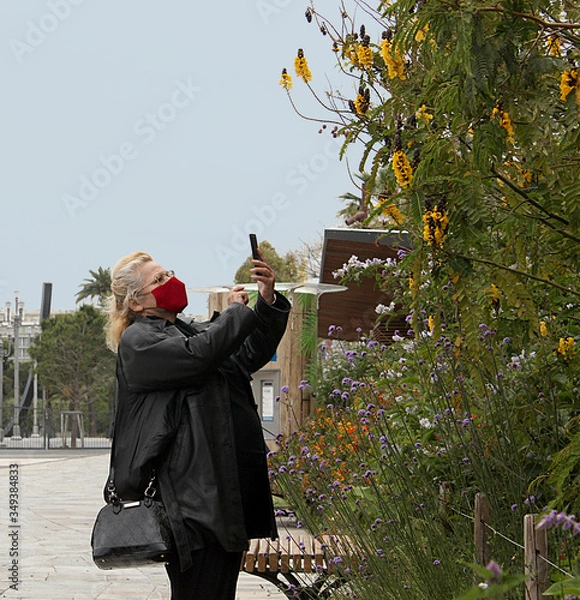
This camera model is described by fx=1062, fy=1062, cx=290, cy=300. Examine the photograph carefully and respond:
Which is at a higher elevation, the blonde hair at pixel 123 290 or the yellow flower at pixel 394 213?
the yellow flower at pixel 394 213

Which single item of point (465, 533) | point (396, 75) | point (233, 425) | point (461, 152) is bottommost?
point (465, 533)

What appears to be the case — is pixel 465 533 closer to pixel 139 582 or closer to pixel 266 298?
pixel 266 298

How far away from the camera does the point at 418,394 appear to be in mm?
6934

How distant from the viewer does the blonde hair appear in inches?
155

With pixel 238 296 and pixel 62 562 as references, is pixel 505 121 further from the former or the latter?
pixel 62 562

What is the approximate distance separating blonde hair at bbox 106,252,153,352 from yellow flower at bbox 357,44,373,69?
1.32m

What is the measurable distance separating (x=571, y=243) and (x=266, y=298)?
111 cm

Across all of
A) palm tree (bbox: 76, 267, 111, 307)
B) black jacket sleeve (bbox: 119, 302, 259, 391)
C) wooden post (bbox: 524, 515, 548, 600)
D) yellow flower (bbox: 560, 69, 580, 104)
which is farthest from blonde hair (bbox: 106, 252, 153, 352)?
palm tree (bbox: 76, 267, 111, 307)

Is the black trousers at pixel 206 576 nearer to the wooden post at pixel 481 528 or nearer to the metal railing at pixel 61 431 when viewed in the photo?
the wooden post at pixel 481 528

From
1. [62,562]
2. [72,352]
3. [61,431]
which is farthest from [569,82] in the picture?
[72,352]

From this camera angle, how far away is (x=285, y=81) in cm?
539

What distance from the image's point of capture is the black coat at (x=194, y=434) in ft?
11.5

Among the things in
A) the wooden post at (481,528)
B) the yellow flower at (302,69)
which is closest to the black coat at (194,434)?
the wooden post at (481,528)

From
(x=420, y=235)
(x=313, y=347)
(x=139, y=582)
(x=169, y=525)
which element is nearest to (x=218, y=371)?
(x=169, y=525)
